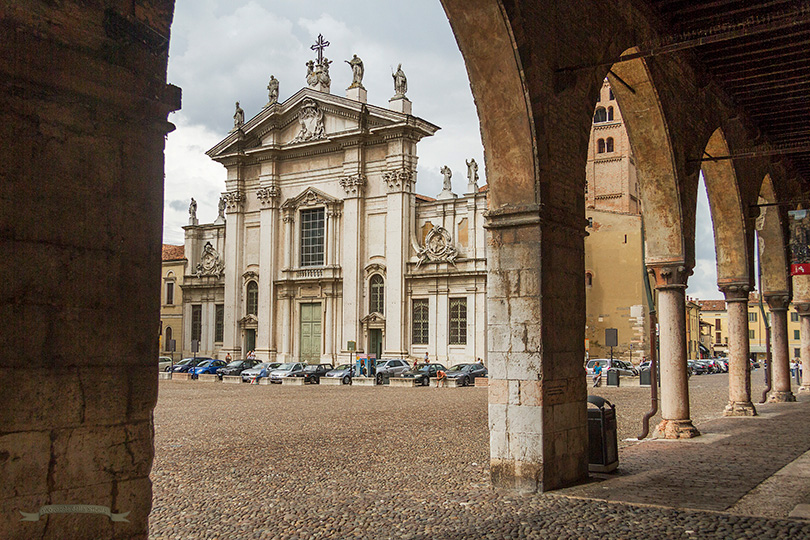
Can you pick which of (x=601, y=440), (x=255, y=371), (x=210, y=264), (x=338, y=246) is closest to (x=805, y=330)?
(x=601, y=440)

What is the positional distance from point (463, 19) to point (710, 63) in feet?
21.1

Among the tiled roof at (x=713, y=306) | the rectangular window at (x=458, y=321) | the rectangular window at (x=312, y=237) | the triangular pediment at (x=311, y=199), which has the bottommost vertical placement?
the rectangular window at (x=458, y=321)

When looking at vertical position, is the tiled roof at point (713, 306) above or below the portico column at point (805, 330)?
above

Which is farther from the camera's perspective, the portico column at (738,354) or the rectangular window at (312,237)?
the rectangular window at (312,237)

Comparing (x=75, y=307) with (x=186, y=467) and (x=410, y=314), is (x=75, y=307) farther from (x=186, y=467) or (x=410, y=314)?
(x=410, y=314)

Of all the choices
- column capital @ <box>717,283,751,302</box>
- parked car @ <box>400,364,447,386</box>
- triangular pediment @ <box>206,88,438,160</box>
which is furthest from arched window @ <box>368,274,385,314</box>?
column capital @ <box>717,283,751,302</box>

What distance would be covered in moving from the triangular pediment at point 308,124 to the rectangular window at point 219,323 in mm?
8796

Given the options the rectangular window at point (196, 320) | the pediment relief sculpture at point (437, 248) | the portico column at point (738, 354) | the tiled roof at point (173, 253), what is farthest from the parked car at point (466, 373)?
the tiled roof at point (173, 253)

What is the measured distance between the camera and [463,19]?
23.9 feet

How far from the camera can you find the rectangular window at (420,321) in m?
37.1

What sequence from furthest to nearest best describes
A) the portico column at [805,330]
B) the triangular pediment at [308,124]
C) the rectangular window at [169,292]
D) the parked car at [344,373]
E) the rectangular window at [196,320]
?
the rectangular window at [169,292]
the rectangular window at [196,320]
the triangular pediment at [308,124]
the parked car at [344,373]
the portico column at [805,330]

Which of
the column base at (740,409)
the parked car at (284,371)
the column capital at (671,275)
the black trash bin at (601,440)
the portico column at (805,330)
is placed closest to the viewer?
the black trash bin at (601,440)

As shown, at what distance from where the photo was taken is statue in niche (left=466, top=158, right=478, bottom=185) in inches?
1476

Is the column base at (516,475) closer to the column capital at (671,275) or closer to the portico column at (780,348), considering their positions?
the column capital at (671,275)
